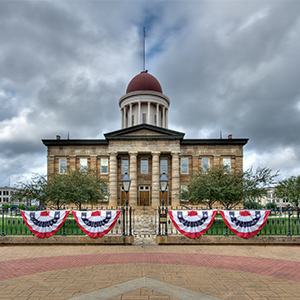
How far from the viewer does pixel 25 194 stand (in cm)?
1902

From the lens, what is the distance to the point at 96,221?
1170 centimetres

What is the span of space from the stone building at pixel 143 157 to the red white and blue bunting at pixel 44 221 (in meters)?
24.4

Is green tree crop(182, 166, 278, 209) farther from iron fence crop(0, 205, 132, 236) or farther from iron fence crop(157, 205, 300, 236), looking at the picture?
iron fence crop(0, 205, 132, 236)

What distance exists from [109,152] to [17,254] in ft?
88.7

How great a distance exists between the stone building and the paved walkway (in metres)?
25.5

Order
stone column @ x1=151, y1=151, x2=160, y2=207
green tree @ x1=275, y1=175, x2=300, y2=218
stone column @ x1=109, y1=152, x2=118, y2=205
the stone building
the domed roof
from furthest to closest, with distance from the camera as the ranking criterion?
the domed roof, the stone building, stone column @ x1=109, y1=152, x2=118, y2=205, stone column @ x1=151, y1=151, x2=160, y2=207, green tree @ x1=275, y1=175, x2=300, y2=218

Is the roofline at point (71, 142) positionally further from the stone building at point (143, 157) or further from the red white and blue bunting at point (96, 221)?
the red white and blue bunting at point (96, 221)

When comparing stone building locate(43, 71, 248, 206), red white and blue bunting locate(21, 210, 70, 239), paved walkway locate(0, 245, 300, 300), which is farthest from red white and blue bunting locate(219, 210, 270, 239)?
stone building locate(43, 71, 248, 206)

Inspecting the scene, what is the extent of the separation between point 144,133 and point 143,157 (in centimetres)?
403

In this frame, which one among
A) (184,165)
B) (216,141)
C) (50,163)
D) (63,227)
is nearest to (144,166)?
(184,165)

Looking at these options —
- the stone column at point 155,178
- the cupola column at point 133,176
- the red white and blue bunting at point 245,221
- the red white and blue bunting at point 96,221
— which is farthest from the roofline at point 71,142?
the red white and blue bunting at point 245,221

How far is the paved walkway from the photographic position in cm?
591

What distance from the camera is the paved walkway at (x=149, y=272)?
19.4ft

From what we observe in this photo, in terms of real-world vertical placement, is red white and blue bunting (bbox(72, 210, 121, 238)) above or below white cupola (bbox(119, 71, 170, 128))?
below
